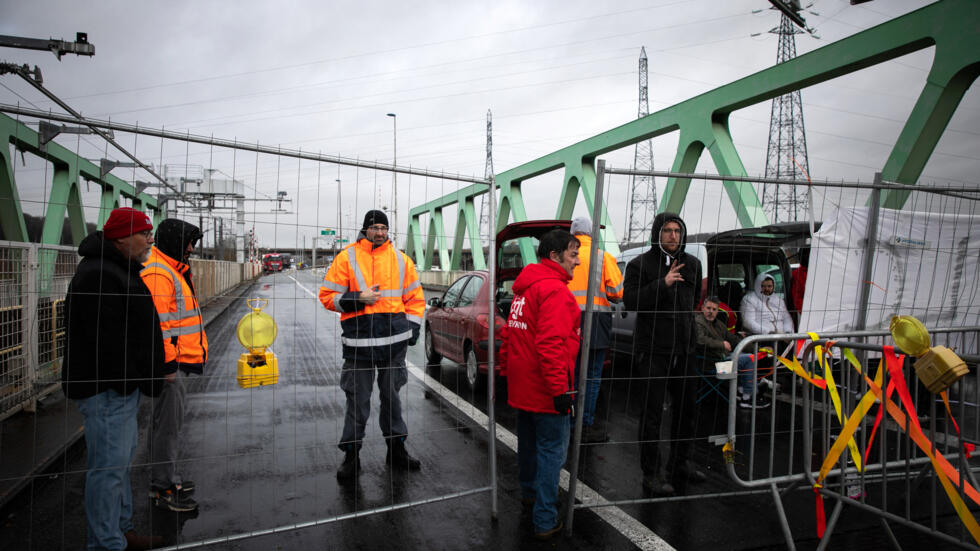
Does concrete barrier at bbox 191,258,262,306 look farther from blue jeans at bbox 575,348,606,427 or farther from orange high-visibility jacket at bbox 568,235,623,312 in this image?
blue jeans at bbox 575,348,606,427

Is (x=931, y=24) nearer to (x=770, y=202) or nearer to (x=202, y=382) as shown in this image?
(x=770, y=202)

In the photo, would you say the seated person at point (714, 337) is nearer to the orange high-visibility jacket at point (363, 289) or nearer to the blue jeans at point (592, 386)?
the blue jeans at point (592, 386)

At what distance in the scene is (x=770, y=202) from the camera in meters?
14.2

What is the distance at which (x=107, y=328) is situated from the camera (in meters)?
2.78

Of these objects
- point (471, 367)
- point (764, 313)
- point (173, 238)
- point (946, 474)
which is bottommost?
point (471, 367)

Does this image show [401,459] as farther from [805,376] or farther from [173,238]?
[805,376]

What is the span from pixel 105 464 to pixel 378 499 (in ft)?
5.43

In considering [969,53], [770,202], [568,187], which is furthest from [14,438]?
[568,187]

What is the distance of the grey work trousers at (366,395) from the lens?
13.2 feet

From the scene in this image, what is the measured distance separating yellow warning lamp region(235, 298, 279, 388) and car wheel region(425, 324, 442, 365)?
441cm

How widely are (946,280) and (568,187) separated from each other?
15.4m

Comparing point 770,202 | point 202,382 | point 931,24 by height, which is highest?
point 931,24

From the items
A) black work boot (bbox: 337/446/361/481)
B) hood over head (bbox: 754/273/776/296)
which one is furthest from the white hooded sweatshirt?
black work boot (bbox: 337/446/361/481)

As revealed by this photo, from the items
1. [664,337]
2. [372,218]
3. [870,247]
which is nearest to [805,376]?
[664,337]
